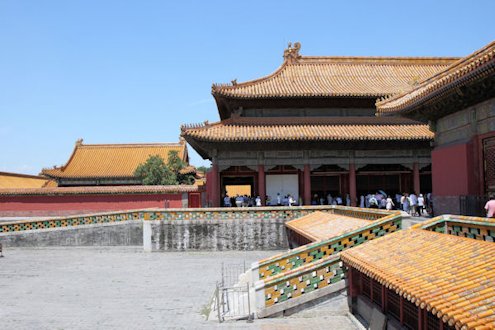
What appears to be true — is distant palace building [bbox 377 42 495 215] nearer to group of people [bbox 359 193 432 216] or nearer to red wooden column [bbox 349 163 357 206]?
group of people [bbox 359 193 432 216]

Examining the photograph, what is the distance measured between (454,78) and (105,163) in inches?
1344

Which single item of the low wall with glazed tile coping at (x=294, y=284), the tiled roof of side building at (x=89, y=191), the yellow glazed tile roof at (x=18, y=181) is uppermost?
the yellow glazed tile roof at (x=18, y=181)

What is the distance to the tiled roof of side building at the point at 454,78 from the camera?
38.0 feet

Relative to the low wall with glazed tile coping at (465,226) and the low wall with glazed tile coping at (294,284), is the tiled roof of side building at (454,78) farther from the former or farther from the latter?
the low wall with glazed tile coping at (294,284)

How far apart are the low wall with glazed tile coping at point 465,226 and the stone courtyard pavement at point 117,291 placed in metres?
2.65

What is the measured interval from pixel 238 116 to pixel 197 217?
715cm

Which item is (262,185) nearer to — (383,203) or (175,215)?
(175,215)

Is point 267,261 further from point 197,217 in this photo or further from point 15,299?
point 197,217

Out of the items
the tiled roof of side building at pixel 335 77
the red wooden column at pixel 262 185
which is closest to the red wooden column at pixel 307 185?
the red wooden column at pixel 262 185

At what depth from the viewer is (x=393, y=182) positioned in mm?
28469

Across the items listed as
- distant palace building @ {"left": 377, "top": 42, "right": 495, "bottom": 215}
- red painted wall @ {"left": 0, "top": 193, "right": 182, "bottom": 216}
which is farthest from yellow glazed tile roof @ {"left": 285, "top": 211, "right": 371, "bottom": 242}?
red painted wall @ {"left": 0, "top": 193, "right": 182, "bottom": 216}

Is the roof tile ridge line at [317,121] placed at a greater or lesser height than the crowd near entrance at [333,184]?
greater

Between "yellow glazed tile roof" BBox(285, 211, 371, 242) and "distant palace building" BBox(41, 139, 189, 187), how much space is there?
2468 cm

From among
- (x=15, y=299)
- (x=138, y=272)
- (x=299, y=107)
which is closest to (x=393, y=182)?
(x=299, y=107)
